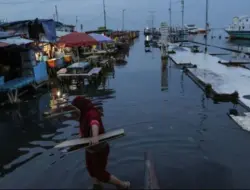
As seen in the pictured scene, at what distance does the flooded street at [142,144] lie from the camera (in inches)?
233

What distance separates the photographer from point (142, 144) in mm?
7762

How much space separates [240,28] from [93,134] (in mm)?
78206

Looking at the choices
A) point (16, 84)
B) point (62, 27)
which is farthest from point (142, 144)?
point (62, 27)

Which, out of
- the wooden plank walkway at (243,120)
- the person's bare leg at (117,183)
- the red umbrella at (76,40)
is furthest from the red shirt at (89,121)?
the red umbrella at (76,40)

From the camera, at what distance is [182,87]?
15.1 meters

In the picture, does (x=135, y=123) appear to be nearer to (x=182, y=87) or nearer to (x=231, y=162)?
(x=231, y=162)

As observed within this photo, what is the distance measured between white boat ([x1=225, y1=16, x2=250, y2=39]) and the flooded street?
64.8m

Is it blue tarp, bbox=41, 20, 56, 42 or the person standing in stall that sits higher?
blue tarp, bbox=41, 20, 56, 42

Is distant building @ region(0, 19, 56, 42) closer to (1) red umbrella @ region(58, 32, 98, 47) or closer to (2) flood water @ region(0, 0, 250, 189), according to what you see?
(1) red umbrella @ region(58, 32, 98, 47)

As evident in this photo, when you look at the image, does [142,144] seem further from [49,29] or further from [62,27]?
[62,27]

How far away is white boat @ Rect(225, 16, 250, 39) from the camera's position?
70.8m

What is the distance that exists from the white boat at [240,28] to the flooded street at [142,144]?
64826 mm

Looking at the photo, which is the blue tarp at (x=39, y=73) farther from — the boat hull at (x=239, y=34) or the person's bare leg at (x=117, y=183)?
the boat hull at (x=239, y=34)

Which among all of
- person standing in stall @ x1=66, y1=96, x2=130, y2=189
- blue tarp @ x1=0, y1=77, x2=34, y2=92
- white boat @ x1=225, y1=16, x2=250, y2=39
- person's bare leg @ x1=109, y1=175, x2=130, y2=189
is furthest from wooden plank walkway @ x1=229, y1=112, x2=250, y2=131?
white boat @ x1=225, y1=16, x2=250, y2=39
